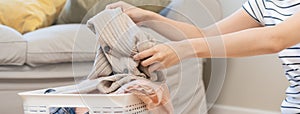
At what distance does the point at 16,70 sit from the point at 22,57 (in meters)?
0.06

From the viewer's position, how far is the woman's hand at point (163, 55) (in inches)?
29.3

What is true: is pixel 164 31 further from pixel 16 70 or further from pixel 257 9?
pixel 16 70

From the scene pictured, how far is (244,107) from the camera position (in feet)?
6.55

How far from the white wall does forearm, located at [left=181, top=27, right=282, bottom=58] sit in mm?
1051

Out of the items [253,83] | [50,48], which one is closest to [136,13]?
[50,48]

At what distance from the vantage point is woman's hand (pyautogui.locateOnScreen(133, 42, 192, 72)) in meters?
0.74

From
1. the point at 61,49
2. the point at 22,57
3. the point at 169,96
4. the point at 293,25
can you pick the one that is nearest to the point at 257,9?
the point at 293,25

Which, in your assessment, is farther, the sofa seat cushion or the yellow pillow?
the yellow pillow

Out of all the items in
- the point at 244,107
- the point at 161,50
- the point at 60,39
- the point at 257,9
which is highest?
the point at 60,39

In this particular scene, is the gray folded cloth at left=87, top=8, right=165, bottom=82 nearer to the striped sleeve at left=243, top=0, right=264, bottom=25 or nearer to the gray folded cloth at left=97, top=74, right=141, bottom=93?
the gray folded cloth at left=97, top=74, right=141, bottom=93

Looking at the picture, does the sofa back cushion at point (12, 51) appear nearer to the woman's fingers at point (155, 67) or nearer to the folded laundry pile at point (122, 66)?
the folded laundry pile at point (122, 66)

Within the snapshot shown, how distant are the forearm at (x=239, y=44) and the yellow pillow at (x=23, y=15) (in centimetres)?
127

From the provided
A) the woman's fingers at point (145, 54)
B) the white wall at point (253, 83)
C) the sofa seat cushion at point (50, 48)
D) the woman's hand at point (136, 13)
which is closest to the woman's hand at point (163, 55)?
the woman's fingers at point (145, 54)

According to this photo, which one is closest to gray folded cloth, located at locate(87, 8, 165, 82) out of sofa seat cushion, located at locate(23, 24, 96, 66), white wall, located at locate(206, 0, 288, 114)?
sofa seat cushion, located at locate(23, 24, 96, 66)
